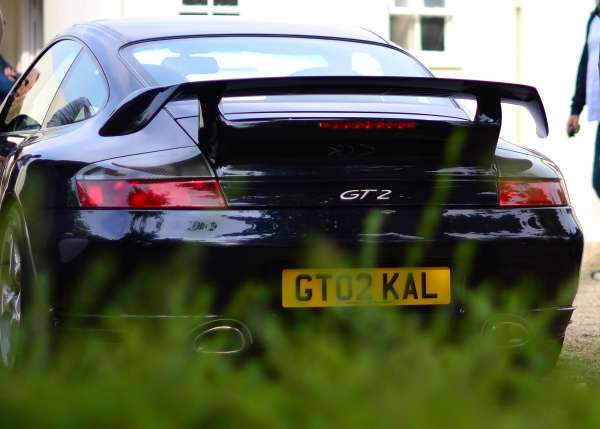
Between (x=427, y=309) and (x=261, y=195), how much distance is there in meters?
0.61

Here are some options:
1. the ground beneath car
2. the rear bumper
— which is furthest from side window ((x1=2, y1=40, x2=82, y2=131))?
the ground beneath car

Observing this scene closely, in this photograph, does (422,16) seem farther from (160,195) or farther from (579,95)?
(160,195)

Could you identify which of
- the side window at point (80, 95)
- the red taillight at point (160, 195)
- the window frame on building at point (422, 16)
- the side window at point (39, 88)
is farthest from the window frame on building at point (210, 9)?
the red taillight at point (160, 195)

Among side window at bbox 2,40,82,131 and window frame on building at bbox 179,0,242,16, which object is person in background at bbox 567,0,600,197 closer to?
side window at bbox 2,40,82,131

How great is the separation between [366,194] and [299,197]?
0.70 feet

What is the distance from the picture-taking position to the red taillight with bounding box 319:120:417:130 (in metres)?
4.71

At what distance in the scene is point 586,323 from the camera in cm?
777

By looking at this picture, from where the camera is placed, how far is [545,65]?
16.3 meters

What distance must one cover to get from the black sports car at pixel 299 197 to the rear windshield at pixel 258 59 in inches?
13.0

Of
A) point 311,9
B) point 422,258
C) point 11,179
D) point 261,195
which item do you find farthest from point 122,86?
point 311,9

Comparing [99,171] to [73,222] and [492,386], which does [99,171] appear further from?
[492,386]

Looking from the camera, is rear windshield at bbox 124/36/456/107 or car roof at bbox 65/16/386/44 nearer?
rear windshield at bbox 124/36/456/107

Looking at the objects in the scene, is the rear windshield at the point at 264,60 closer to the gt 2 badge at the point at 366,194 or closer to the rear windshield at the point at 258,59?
the rear windshield at the point at 258,59

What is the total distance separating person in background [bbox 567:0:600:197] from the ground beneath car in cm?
90
